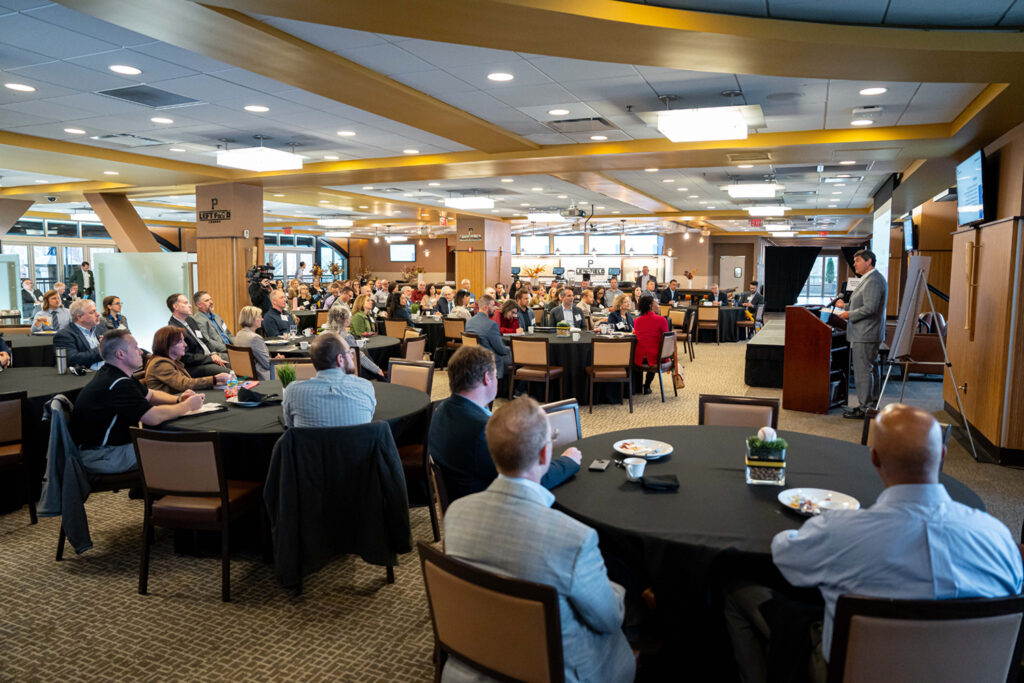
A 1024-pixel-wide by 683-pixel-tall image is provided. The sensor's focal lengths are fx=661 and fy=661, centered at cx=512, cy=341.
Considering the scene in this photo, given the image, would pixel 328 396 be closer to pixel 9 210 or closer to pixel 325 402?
pixel 325 402

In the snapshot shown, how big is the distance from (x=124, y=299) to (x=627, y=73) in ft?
31.5

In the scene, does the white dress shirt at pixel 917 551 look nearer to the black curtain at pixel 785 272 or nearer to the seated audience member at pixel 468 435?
the seated audience member at pixel 468 435

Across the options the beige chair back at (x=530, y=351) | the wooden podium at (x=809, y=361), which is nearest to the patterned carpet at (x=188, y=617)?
the wooden podium at (x=809, y=361)

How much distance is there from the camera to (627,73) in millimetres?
5195

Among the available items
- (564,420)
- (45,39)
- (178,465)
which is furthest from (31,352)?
(564,420)

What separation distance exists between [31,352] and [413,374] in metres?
5.05

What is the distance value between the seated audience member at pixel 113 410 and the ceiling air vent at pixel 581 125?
489 centimetres

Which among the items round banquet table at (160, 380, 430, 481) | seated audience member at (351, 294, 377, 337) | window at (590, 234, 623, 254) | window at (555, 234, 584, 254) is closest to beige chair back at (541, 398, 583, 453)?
Answer: round banquet table at (160, 380, 430, 481)

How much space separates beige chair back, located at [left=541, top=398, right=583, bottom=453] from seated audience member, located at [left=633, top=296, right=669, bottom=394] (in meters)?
4.13

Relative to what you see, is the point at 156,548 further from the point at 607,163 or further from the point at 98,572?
the point at 607,163

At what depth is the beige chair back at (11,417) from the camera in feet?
12.6

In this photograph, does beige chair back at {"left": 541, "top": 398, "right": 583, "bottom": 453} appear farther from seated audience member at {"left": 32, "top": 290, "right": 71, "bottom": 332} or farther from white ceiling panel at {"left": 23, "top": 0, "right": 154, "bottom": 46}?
seated audience member at {"left": 32, "top": 290, "right": 71, "bottom": 332}

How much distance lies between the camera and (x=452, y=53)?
15.5 feet

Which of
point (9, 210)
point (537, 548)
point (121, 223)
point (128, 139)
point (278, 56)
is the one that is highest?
point (128, 139)
